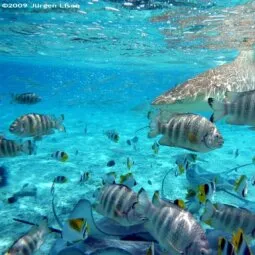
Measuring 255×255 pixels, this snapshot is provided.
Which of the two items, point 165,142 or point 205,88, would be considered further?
point 205,88

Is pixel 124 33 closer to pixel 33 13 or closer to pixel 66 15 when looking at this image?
pixel 66 15

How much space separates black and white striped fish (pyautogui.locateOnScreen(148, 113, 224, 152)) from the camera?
157 inches

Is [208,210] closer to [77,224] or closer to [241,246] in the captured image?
[241,246]

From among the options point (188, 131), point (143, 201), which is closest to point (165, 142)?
point (188, 131)

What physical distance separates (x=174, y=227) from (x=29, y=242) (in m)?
2.24

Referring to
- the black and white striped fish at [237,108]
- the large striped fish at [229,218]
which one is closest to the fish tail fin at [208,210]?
the large striped fish at [229,218]

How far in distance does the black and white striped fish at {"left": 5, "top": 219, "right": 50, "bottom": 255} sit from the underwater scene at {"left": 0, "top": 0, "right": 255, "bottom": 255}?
0.6 inches

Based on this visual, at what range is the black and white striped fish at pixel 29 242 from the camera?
14.1ft

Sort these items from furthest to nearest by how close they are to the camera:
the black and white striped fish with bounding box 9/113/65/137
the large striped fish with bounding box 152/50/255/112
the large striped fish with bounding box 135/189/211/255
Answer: the large striped fish with bounding box 152/50/255/112 → the black and white striped fish with bounding box 9/113/65/137 → the large striped fish with bounding box 135/189/211/255

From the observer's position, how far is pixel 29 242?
439cm

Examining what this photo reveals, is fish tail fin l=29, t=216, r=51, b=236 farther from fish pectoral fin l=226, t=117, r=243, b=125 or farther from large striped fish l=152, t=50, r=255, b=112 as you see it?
large striped fish l=152, t=50, r=255, b=112

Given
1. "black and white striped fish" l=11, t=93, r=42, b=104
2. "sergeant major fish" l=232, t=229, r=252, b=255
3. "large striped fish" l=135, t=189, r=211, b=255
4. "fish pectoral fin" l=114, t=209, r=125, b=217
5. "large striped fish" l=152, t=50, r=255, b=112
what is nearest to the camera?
"sergeant major fish" l=232, t=229, r=252, b=255

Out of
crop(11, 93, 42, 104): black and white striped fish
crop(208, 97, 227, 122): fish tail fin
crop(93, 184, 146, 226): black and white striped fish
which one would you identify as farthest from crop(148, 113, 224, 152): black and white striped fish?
crop(11, 93, 42, 104): black and white striped fish

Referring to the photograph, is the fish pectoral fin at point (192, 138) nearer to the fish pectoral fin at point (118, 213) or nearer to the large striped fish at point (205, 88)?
the fish pectoral fin at point (118, 213)
